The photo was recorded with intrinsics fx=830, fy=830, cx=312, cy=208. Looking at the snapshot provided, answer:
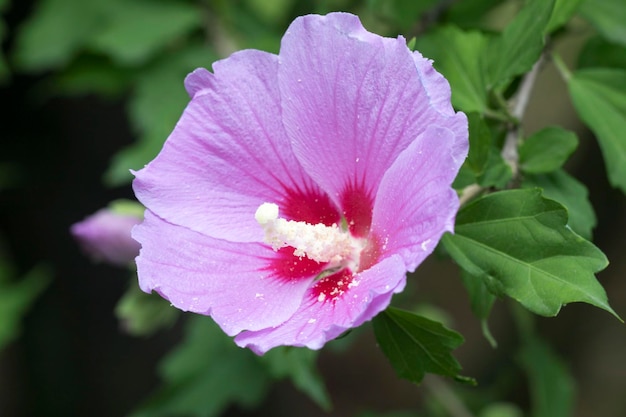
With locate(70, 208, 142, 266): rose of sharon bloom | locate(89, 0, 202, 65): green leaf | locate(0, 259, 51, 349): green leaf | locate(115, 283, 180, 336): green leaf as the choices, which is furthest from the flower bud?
locate(0, 259, 51, 349): green leaf

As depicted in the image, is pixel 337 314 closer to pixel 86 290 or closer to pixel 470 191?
pixel 470 191

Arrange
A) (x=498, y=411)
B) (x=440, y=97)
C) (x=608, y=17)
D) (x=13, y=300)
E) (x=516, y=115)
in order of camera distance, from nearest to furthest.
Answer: (x=440, y=97) < (x=516, y=115) < (x=608, y=17) < (x=498, y=411) < (x=13, y=300)

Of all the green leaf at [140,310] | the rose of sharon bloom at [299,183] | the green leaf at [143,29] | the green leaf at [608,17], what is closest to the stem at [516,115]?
the green leaf at [608,17]

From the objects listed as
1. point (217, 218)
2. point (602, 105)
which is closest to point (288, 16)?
point (602, 105)

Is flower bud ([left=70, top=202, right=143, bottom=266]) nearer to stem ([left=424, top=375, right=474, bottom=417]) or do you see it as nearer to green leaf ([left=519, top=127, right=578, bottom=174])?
green leaf ([left=519, top=127, right=578, bottom=174])

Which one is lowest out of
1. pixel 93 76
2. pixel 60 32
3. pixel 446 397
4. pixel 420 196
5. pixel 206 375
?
pixel 446 397

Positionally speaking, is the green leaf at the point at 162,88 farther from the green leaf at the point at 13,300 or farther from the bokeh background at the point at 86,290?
the green leaf at the point at 13,300

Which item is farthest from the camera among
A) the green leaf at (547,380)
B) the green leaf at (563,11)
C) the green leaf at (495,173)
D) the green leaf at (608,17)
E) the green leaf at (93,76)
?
the green leaf at (93,76)

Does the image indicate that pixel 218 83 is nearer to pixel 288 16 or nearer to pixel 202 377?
pixel 202 377

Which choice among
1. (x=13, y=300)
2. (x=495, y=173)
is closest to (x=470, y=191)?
(x=495, y=173)
